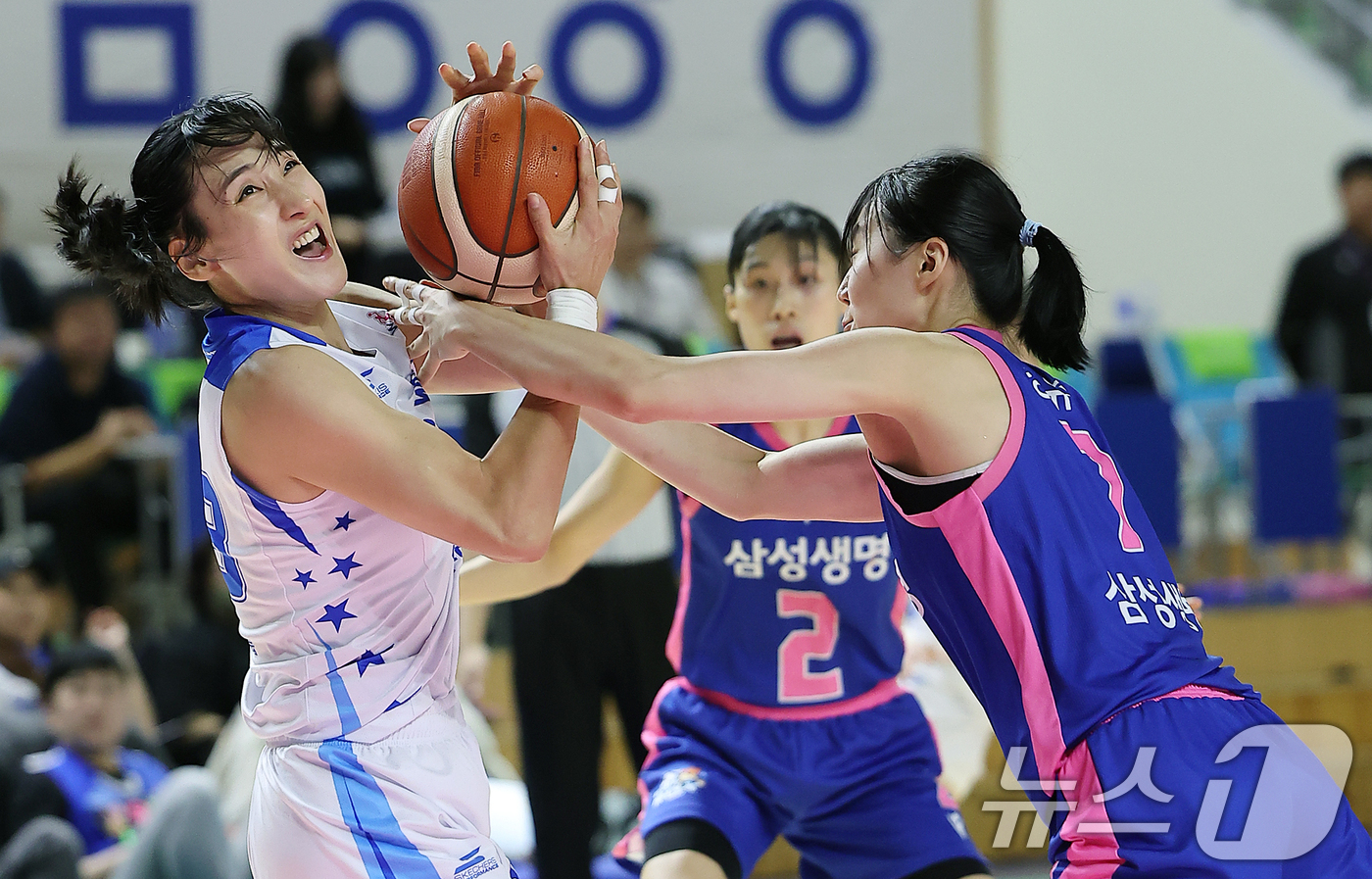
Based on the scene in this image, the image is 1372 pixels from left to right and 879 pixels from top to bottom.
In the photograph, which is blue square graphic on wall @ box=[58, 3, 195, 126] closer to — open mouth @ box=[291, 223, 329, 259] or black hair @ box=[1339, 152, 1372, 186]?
open mouth @ box=[291, 223, 329, 259]

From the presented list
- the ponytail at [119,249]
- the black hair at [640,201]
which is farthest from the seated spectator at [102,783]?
the black hair at [640,201]

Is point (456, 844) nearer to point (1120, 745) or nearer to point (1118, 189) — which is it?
point (1120, 745)

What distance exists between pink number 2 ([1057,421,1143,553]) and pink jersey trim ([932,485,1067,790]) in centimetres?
20

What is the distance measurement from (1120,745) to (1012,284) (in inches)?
29.2

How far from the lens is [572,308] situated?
2.18 m

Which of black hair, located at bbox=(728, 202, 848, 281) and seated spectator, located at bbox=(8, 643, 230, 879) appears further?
seated spectator, located at bbox=(8, 643, 230, 879)

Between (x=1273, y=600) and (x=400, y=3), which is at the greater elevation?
(x=400, y=3)

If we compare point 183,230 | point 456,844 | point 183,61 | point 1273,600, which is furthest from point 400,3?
point 456,844

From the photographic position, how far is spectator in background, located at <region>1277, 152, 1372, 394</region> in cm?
771

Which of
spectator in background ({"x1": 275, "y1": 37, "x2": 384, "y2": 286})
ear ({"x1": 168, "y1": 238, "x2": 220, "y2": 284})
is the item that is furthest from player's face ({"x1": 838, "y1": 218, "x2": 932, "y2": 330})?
spectator in background ({"x1": 275, "y1": 37, "x2": 384, "y2": 286})

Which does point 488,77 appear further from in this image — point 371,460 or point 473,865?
point 473,865

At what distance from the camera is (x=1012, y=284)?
2303 mm

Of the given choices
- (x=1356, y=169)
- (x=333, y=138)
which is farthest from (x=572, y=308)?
(x=1356, y=169)

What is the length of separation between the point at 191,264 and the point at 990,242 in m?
1.24
